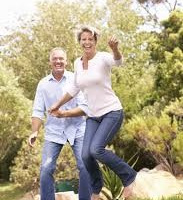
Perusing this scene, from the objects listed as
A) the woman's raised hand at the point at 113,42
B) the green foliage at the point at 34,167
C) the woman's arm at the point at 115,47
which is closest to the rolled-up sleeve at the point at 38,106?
the woman's arm at the point at 115,47

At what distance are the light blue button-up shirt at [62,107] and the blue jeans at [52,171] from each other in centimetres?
9

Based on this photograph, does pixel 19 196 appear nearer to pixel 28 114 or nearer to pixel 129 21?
pixel 28 114

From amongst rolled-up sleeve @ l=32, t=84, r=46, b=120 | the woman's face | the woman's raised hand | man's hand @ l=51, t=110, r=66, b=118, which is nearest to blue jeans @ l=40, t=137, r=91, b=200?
rolled-up sleeve @ l=32, t=84, r=46, b=120

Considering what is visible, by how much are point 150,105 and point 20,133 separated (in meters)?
5.78

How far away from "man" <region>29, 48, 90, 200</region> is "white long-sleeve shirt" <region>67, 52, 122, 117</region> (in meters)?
0.56

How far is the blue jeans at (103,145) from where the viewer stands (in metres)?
5.16

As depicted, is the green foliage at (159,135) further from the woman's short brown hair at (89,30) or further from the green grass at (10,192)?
the woman's short brown hair at (89,30)

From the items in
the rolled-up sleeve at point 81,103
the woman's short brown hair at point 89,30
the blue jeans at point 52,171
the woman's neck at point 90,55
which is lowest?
the blue jeans at point 52,171

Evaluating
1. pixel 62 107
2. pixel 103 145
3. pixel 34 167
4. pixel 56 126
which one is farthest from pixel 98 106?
pixel 34 167

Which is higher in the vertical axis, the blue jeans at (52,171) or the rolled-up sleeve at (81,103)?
the rolled-up sleeve at (81,103)

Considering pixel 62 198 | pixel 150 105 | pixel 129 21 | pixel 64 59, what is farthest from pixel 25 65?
pixel 64 59

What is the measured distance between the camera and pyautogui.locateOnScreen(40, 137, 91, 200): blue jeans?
6.02 meters

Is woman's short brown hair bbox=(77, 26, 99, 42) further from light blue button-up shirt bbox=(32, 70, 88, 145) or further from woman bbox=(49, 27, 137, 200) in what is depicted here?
light blue button-up shirt bbox=(32, 70, 88, 145)

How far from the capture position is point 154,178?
12.6 meters
